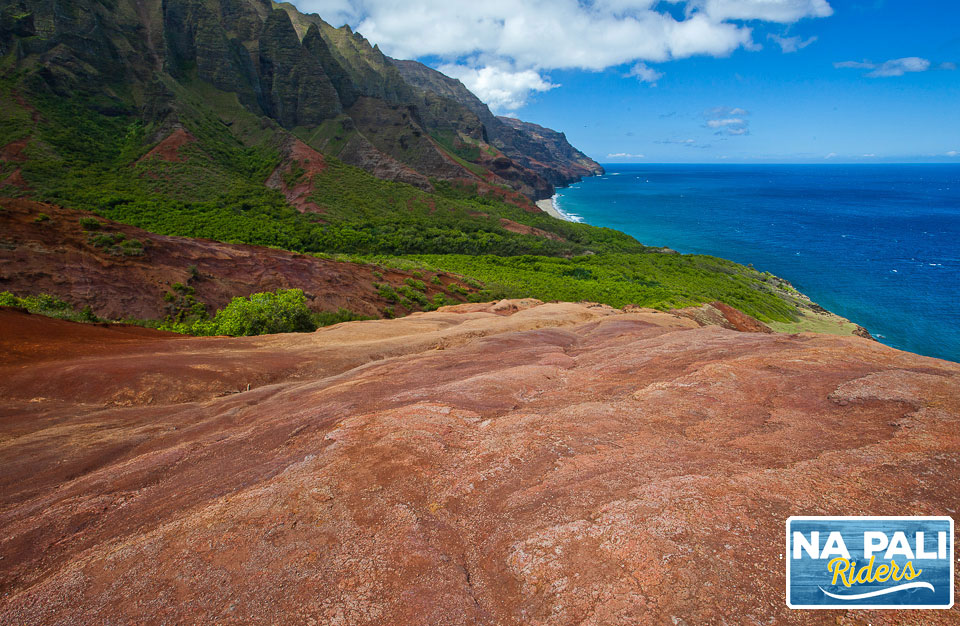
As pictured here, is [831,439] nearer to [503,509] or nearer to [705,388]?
[705,388]

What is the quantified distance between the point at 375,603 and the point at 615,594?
2699 mm

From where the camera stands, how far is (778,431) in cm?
808

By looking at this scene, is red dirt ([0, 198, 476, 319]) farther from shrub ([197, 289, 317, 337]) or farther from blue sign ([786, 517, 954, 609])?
blue sign ([786, 517, 954, 609])

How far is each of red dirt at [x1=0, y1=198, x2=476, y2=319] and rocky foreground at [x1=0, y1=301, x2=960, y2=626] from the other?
13.9 metres

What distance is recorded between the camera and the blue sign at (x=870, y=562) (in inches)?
172

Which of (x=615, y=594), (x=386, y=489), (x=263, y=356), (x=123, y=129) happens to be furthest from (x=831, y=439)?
(x=123, y=129)

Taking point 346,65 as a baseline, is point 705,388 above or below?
below

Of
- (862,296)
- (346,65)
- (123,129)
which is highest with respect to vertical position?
(346,65)

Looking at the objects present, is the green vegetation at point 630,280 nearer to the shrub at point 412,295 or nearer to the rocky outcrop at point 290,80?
the shrub at point 412,295

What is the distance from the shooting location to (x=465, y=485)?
7.11 m

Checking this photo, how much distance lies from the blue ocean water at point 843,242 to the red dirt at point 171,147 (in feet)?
313

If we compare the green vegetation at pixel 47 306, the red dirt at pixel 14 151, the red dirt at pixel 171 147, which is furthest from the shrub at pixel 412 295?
the red dirt at pixel 14 151

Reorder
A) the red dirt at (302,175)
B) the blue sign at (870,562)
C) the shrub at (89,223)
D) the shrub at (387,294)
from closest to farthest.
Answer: the blue sign at (870,562) → the shrub at (89,223) → the shrub at (387,294) → the red dirt at (302,175)

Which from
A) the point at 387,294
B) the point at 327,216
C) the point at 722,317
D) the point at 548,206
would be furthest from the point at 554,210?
the point at 387,294
